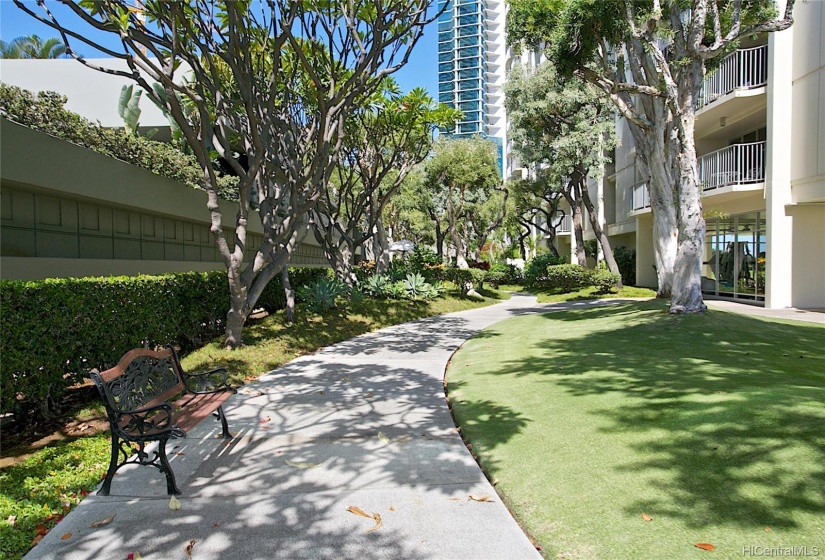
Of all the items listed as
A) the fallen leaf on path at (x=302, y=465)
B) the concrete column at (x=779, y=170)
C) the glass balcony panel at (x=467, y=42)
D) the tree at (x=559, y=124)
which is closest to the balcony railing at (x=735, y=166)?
the concrete column at (x=779, y=170)

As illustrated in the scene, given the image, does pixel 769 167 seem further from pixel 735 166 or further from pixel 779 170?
pixel 735 166

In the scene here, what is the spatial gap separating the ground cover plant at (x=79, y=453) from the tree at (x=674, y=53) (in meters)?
8.00

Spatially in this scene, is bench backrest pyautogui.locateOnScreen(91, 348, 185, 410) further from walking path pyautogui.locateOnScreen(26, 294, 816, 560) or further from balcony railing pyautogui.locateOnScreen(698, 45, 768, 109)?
balcony railing pyautogui.locateOnScreen(698, 45, 768, 109)

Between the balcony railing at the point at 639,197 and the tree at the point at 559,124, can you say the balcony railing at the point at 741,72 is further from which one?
the balcony railing at the point at 639,197

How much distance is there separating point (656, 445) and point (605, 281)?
1886 cm

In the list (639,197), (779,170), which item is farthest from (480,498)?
(639,197)

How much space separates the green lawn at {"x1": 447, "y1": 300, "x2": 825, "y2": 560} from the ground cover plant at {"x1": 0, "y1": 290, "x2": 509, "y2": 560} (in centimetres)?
331

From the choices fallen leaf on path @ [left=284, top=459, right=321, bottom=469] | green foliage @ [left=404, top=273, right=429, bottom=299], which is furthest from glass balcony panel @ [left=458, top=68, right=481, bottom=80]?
fallen leaf on path @ [left=284, top=459, right=321, bottom=469]

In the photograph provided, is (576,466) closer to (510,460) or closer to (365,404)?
(510,460)

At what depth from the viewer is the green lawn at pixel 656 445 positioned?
125 inches

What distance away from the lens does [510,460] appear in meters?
4.56

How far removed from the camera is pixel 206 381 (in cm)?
576

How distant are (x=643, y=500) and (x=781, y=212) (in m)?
15.9

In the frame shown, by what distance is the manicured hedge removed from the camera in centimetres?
515
